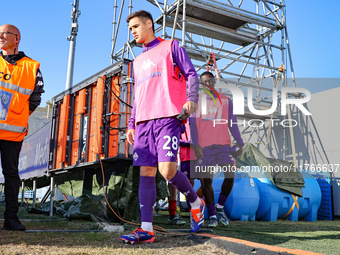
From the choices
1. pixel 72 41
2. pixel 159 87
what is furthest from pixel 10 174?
pixel 72 41

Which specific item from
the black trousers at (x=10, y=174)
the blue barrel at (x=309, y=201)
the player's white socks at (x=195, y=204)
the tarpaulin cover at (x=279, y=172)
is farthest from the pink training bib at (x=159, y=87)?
the blue barrel at (x=309, y=201)

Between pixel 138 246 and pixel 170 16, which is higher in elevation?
pixel 170 16

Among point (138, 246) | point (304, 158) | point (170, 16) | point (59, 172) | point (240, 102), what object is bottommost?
point (138, 246)

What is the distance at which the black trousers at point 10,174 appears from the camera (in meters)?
3.48

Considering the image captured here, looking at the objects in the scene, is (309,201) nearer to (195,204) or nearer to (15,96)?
(195,204)

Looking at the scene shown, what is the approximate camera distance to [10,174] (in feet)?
11.5

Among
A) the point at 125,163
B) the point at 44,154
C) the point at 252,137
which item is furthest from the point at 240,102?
the point at 125,163

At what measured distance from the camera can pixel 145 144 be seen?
10.3 feet

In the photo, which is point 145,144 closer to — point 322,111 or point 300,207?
point 300,207

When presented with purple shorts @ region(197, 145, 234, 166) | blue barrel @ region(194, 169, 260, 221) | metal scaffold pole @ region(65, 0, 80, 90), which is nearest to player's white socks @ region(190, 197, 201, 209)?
purple shorts @ region(197, 145, 234, 166)

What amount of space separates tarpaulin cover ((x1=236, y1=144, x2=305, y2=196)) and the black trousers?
4.21m

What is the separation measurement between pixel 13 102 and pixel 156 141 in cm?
160

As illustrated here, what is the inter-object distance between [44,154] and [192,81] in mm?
5111

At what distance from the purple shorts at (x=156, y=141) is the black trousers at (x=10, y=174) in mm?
1323
